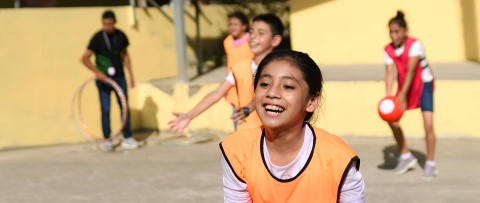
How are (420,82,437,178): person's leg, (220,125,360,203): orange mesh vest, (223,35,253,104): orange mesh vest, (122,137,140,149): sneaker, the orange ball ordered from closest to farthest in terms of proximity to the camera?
(220,125,360,203): orange mesh vest
the orange ball
(420,82,437,178): person's leg
(223,35,253,104): orange mesh vest
(122,137,140,149): sneaker

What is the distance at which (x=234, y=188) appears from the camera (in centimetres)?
365

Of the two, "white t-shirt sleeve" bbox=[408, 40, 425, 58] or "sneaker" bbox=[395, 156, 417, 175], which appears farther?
"sneaker" bbox=[395, 156, 417, 175]

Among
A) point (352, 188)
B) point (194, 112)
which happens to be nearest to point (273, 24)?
point (194, 112)

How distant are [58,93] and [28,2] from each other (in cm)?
332

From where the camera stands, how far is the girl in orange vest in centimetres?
352

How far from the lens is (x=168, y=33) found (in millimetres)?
13133

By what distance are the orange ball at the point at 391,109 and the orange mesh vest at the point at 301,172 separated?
4397mm

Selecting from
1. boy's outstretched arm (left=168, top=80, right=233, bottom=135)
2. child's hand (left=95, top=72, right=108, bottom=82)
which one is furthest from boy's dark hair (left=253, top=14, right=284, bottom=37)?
child's hand (left=95, top=72, right=108, bottom=82)

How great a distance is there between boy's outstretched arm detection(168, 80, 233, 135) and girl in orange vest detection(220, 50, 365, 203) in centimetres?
156

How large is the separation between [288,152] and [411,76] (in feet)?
14.9

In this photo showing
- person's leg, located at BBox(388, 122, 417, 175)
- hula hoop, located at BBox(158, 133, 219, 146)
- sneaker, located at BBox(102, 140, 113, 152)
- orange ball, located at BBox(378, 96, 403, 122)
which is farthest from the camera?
hula hoop, located at BBox(158, 133, 219, 146)

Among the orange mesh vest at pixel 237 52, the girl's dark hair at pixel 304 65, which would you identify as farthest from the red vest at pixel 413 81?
the girl's dark hair at pixel 304 65

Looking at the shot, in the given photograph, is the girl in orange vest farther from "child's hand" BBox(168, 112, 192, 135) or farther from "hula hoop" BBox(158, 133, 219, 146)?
"hula hoop" BBox(158, 133, 219, 146)

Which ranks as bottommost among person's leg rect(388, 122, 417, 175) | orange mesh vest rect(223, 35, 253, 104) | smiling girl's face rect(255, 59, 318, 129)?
person's leg rect(388, 122, 417, 175)
